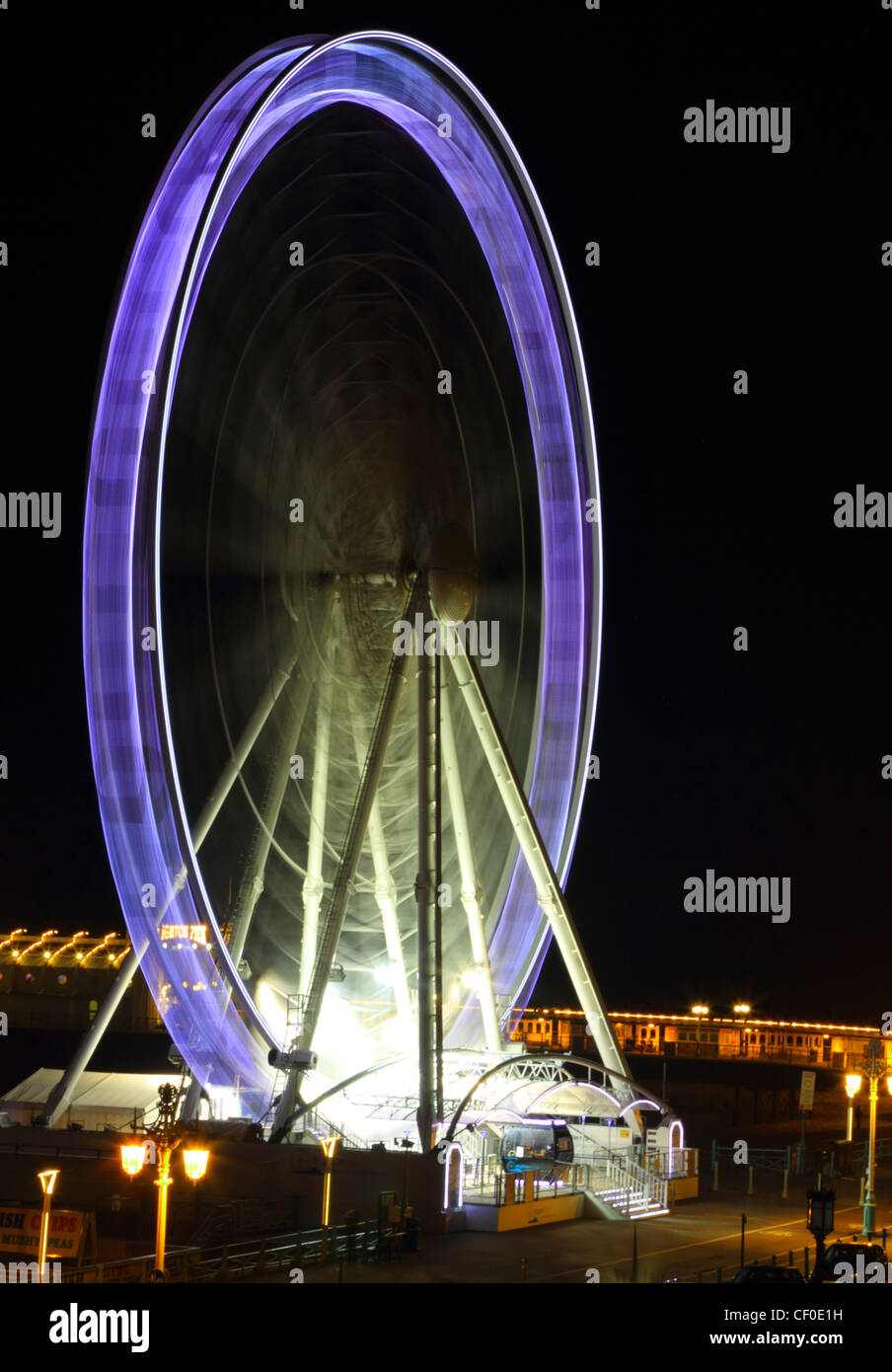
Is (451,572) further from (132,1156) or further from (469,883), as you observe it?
(132,1156)

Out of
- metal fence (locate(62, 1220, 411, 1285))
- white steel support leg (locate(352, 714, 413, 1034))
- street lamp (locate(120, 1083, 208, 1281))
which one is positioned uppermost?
white steel support leg (locate(352, 714, 413, 1034))

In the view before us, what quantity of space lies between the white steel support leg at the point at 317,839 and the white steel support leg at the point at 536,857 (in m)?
2.86

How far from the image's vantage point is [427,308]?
31391 mm

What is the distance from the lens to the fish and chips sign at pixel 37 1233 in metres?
22.7

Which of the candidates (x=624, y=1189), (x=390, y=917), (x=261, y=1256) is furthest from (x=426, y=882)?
(x=261, y=1256)

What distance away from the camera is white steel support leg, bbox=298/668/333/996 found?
31.7m

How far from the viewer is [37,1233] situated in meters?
22.8

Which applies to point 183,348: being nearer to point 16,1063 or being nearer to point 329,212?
point 329,212

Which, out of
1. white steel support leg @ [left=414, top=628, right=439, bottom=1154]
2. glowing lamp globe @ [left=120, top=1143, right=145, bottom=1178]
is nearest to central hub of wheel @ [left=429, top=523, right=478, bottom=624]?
white steel support leg @ [left=414, top=628, right=439, bottom=1154]

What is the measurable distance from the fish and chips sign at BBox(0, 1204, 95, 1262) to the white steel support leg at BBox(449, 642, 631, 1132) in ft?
42.6

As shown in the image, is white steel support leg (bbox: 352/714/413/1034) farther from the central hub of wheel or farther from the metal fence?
the metal fence

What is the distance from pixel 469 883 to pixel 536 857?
4.74 ft

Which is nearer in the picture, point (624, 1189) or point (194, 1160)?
point (194, 1160)
